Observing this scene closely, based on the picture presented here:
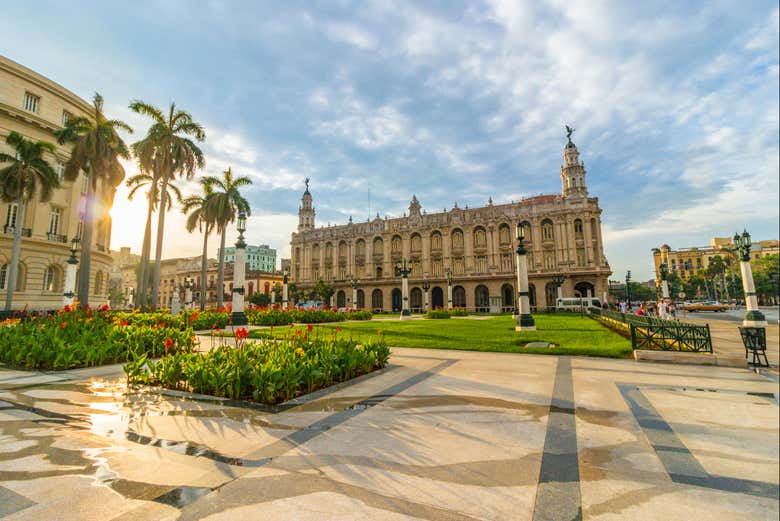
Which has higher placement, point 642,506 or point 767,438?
point 767,438

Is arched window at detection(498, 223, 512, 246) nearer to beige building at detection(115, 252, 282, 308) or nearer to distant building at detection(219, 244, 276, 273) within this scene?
beige building at detection(115, 252, 282, 308)

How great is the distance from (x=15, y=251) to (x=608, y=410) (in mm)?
33514

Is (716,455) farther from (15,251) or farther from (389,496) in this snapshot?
(15,251)

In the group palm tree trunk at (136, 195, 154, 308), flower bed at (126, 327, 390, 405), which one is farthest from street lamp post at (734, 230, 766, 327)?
palm tree trunk at (136, 195, 154, 308)

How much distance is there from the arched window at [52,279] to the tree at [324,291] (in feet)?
113

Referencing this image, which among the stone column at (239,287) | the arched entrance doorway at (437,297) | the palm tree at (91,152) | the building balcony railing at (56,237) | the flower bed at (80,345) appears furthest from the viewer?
the arched entrance doorway at (437,297)

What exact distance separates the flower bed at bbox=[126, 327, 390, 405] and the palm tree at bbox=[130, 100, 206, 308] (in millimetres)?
22570

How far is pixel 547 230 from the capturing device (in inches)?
2101

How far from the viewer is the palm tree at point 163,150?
88.3 ft

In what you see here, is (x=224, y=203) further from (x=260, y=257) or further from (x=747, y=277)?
(x=260, y=257)

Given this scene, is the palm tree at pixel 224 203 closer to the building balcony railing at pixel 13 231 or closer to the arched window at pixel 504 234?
the building balcony railing at pixel 13 231

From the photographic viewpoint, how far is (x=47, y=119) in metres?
31.7

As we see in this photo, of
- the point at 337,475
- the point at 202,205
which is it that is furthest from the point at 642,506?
the point at 202,205

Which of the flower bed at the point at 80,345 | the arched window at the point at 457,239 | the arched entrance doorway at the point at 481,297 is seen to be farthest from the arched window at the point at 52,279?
the arched entrance doorway at the point at 481,297
